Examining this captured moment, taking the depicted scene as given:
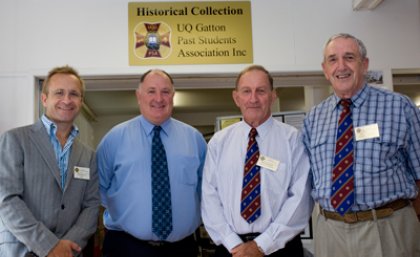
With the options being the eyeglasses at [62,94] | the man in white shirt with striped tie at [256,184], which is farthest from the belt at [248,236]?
the eyeglasses at [62,94]

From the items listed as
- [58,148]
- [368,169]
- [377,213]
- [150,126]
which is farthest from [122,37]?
[377,213]

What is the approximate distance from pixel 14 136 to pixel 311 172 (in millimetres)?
1602

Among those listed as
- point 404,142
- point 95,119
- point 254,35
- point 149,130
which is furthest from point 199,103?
point 404,142

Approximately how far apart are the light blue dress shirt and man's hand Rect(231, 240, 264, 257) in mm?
396

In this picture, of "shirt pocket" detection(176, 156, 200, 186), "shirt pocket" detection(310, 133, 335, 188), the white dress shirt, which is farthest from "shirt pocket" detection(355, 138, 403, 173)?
"shirt pocket" detection(176, 156, 200, 186)

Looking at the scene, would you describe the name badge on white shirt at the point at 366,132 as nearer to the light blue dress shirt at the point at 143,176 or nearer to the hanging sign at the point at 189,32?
the light blue dress shirt at the point at 143,176

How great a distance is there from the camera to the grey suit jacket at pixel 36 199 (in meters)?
1.92

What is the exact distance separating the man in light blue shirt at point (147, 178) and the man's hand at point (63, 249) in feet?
1.12

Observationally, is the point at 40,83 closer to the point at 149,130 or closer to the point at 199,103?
the point at 149,130

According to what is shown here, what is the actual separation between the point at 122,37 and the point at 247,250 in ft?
7.20

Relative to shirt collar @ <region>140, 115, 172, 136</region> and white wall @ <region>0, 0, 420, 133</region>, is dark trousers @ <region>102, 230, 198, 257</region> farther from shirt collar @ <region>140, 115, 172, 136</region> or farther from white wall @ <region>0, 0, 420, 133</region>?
white wall @ <region>0, 0, 420, 133</region>

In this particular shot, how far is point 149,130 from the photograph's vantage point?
246 cm

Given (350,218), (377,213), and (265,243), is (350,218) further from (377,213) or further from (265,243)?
(265,243)

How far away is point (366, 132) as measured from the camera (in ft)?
6.64
